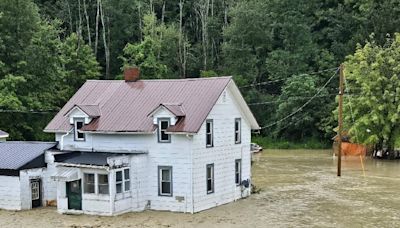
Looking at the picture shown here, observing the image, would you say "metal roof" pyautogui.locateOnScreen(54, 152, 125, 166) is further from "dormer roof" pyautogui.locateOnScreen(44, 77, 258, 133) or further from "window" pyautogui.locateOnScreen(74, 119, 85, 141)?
"dormer roof" pyautogui.locateOnScreen(44, 77, 258, 133)

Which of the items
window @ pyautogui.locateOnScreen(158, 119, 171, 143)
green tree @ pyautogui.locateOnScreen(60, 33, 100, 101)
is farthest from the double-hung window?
green tree @ pyautogui.locateOnScreen(60, 33, 100, 101)

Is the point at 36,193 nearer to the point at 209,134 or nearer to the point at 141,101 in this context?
the point at 141,101

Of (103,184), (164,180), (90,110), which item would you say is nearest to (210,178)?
(164,180)

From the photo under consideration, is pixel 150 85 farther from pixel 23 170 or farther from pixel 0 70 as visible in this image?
pixel 0 70

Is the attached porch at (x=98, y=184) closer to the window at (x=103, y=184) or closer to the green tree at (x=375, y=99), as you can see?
the window at (x=103, y=184)

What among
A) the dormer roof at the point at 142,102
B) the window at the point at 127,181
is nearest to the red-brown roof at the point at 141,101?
the dormer roof at the point at 142,102

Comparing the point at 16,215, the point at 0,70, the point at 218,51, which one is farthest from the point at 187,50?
the point at 16,215
